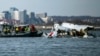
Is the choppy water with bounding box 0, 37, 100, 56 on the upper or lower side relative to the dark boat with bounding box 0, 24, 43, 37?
lower

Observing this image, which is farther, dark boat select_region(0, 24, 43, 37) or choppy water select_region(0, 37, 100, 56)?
dark boat select_region(0, 24, 43, 37)

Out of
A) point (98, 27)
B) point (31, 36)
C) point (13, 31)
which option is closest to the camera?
point (31, 36)

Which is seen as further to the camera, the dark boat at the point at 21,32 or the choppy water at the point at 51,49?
the dark boat at the point at 21,32

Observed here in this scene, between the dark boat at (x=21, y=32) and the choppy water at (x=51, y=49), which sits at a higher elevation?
the dark boat at (x=21, y=32)

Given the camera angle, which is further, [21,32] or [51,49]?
[21,32]

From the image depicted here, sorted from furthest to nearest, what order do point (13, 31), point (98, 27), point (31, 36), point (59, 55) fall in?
point (98, 27) < point (13, 31) < point (31, 36) < point (59, 55)

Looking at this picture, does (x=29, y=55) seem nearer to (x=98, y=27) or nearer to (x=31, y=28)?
(x=31, y=28)

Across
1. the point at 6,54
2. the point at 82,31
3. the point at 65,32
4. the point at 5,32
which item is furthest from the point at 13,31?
the point at 6,54

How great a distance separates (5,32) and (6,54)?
5369 centimetres

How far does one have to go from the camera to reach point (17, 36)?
97375 mm

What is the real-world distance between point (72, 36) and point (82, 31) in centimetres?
203

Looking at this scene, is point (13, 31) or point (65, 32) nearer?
point (65, 32)

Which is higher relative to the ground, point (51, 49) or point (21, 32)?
point (21, 32)

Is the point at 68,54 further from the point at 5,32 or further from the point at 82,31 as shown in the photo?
the point at 5,32
